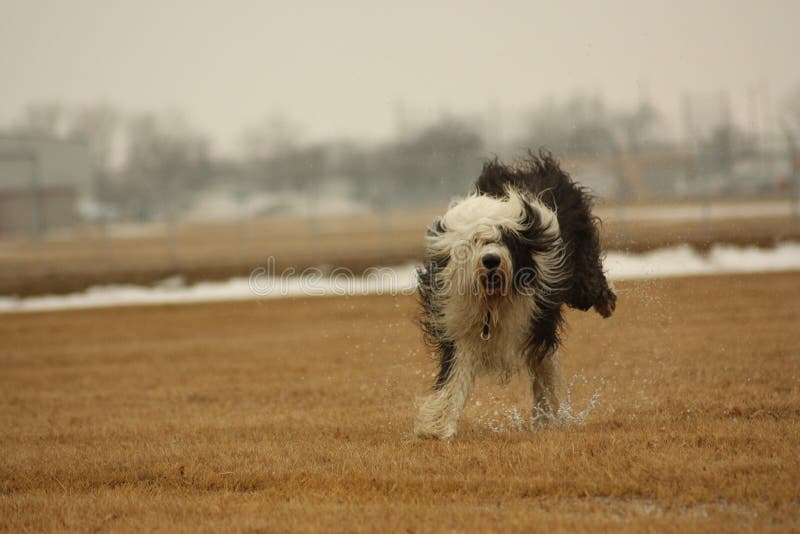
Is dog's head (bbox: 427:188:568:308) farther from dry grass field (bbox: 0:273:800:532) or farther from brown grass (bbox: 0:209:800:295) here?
brown grass (bbox: 0:209:800:295)

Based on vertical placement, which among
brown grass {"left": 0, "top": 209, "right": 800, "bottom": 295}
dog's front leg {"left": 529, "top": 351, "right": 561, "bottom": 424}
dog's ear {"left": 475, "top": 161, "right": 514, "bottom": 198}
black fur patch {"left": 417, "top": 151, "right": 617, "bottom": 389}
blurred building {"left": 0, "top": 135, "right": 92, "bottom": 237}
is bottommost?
dog's front leg {"left": 529, "top": 351, "right": 561, "bottom": 424}

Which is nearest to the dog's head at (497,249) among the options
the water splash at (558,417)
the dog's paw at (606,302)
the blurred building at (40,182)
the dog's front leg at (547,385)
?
the dog's front leg at (547,385)

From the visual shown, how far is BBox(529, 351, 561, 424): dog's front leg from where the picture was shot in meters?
7.61

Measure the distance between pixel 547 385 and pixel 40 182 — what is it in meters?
38.9

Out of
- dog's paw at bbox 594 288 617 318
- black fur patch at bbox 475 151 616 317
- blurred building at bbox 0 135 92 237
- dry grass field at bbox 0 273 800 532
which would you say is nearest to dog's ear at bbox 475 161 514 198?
black fur patch at bbox 475 151 616 317

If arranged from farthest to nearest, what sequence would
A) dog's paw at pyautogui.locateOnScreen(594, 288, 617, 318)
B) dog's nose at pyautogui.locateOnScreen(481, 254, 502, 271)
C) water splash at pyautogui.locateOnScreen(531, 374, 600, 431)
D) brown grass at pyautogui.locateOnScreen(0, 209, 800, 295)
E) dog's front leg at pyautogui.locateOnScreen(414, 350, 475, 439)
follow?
brown grass at pyautogui.locateOnScreen(0, 209, 800, 295)
dog's paw at pyautogui.locateOnScreen(594, 288, 617, 318)
water splash at pyautogui.locateOnScreen(531, 374, 600, 431)
dog's front leg at pyautogui.locateOnScreen(414, 350, 475, 439)
dog's nose at pyautogui.locateOnScreen(481, 254, 502, 271)

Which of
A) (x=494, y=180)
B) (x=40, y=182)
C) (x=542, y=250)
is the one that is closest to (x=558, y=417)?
(x=542, y=250)

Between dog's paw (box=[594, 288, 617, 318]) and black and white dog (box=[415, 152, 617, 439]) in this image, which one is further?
dog's paw (box=[594, 288, 617, 318])

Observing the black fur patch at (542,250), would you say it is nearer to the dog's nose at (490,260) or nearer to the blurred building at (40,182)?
the dog's nose at (490,260)

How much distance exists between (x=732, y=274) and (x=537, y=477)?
1461 cm

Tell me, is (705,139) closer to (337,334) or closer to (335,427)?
(337,334)

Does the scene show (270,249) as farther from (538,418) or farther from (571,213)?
(538,418)

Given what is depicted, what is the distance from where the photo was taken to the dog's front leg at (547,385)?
7.61 metres

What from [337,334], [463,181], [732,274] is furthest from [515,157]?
[463,181]
